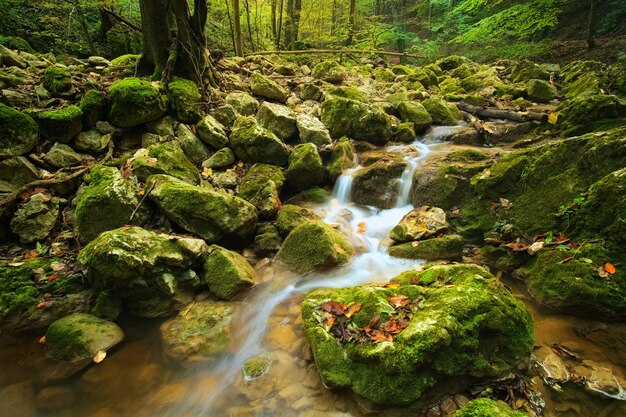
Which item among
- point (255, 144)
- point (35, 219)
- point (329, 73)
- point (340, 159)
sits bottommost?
point (35, 219)

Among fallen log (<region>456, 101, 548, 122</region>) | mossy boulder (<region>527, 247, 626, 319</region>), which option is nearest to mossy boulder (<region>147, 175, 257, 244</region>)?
mossy boulder (<region>527, 247, 626, 319</region>)

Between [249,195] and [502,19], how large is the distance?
40.9ft

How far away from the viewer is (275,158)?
6.98 metres

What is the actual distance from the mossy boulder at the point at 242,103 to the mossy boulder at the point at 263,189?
2.01m

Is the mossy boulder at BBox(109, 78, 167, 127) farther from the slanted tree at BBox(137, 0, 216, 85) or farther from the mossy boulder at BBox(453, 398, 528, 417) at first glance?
the mossy boulder at BBox(453, 398, 528, 417)

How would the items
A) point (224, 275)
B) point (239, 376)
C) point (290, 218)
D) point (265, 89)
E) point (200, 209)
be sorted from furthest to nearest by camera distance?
point (265, 89) → point (290, 218) → point (200, 209) → point (224, 275) → point (239, 376)

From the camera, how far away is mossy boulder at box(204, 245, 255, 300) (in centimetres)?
464

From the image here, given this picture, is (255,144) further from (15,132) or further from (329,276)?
(15,132)

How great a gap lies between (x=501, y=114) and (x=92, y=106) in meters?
9.91

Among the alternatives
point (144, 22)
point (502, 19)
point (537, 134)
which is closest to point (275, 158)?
point (144, 22)

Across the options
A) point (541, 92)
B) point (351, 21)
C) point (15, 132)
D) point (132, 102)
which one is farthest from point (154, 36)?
point (351, 21)

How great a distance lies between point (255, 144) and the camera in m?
6.71

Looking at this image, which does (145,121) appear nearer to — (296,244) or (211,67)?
(211,67)

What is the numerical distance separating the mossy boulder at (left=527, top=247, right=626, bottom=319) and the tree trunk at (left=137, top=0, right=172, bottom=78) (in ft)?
25.8
